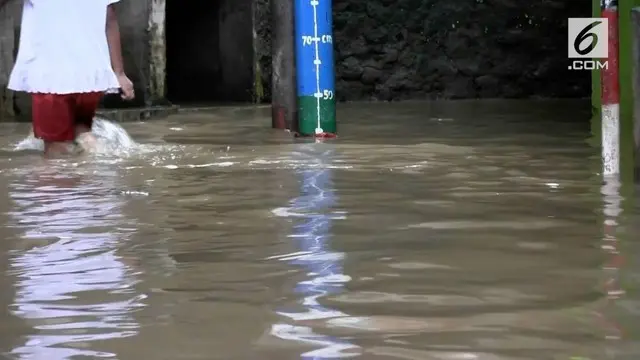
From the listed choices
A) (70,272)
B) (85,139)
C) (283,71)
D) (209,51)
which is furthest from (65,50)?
(209,51)

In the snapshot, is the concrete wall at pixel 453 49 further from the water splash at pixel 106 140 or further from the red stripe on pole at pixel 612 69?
the red stripe on pole at pixel 612 69

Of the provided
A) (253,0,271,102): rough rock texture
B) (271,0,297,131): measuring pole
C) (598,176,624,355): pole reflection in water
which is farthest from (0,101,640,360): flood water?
(253,0,271,102): rough rock texture

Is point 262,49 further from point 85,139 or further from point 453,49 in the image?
point 85,139

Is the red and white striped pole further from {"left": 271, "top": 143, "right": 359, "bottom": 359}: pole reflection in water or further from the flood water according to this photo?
{"left": 271, "top": 143, "right": 359, "bottom": 359}: pole reflection in water

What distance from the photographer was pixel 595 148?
4.77 meters

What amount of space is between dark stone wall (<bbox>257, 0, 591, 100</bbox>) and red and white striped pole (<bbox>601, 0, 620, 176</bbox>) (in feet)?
23.9

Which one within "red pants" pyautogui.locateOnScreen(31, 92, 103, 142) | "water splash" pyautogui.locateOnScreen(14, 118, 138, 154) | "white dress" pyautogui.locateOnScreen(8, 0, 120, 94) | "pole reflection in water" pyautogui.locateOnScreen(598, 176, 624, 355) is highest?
"white dress" pyautogui.locateOnScreen(8, 0, 120, 94)

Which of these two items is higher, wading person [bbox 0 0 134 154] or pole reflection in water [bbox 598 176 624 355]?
wading person [bbox 0 0 134 154]

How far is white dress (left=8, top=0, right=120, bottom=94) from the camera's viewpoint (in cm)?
498

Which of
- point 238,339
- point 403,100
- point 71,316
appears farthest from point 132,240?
point 403,100

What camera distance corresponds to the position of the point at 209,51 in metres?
10.5

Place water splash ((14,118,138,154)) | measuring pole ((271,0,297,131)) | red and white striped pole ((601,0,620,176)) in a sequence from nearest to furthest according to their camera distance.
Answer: red and white striped pole ((601,0,620,176)) < water splash ((14,118,138,154)) < measuring pole ((271,0,297,131))

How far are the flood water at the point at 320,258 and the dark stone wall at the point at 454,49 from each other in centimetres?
648

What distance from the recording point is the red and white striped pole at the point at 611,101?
3725mm
